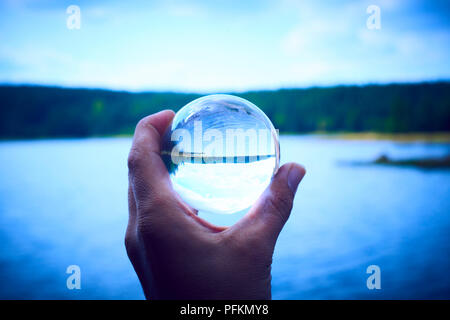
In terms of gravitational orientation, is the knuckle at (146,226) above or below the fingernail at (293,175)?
below

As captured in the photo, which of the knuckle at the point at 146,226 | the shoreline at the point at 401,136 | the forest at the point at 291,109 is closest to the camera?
the knuckle at the point at 146,226

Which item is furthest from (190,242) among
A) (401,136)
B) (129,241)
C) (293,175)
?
(401,136)

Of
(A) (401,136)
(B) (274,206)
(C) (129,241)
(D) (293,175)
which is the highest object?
(A) (401,136)

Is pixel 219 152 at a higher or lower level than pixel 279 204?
higher

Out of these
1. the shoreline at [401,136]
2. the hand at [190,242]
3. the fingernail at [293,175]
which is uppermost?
the shoreline at [401,136]

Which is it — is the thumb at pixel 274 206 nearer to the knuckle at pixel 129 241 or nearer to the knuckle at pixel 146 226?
the knuckle at pixel 146 226

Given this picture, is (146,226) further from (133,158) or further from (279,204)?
(279,204)

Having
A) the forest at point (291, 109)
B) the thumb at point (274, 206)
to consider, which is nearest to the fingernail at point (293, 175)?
the thumb at point (274, 206)

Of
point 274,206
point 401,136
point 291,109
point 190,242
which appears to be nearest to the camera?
point 190,242
